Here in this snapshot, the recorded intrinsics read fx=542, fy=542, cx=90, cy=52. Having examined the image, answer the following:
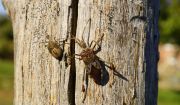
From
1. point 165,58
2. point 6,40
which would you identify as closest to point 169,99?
point 165,58

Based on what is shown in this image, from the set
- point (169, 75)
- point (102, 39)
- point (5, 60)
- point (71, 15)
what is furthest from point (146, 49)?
point (5, 60)

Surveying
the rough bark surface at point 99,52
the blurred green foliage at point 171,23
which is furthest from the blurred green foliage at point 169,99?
the rough bark surface at point 99,52

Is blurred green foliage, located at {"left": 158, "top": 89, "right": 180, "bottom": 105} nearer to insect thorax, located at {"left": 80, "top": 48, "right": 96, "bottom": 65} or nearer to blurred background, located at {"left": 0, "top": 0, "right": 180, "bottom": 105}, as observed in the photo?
blurred background, located at {"left": 0, "top": 0, "right": 180, "bottom": 105}

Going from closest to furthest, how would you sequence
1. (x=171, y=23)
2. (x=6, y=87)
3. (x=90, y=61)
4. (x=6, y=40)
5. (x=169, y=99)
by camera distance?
(x=90, y=61)
(x=169, y=99)
(x=171, y=23)
(x=6, y=87)
(x=6, y=40)

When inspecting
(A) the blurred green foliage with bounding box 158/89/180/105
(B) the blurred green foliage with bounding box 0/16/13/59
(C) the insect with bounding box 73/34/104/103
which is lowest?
(A) the blurred green foliage with bounding box 158/89/180/105

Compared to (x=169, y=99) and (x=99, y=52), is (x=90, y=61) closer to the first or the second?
(x=99, y=52)

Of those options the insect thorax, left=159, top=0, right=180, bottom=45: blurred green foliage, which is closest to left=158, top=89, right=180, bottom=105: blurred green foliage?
left=159, top=0, right=180, bottom=45: blurred green foliage
